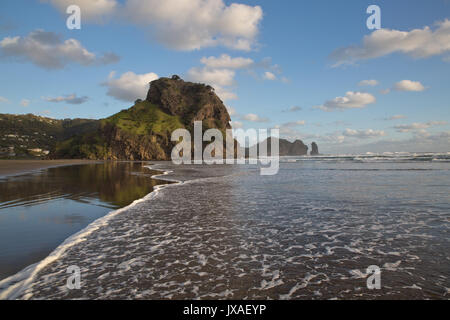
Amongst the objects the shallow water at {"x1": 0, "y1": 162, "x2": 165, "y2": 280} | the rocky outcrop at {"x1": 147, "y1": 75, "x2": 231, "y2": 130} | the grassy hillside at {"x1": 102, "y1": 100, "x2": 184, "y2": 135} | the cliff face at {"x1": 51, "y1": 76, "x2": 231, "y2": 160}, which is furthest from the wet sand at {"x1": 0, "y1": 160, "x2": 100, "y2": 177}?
the rocky outcrop at {"x1": 147, "y1": 75, "x2": 231, "y2": 130}

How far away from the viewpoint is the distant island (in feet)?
455

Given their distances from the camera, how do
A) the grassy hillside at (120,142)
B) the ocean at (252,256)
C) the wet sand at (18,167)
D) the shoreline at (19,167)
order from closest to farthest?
1. the ocean at (252,256)
2. the shoreline at (19,167)
3. the wet sand at (18,167)
4. the grassy hillside at (120,142)

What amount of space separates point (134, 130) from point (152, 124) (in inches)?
534

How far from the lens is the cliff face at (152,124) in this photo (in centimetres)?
13938

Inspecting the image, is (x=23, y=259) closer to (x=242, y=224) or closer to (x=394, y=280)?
(x=242, y=224)

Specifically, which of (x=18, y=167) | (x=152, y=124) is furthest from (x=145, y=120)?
(x=18, y=167)

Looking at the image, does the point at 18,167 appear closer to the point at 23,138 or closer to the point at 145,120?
the point at 145,120

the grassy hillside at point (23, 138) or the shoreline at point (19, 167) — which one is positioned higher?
the grassy hillside at point (23, 138)

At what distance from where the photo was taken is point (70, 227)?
9305mm

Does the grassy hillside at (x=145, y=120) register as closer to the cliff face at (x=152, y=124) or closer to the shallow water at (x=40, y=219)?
the cliff face at (x=152, y=124)

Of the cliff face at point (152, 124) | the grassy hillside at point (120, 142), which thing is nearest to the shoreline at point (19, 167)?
the grassy hillside at point (120, 142)

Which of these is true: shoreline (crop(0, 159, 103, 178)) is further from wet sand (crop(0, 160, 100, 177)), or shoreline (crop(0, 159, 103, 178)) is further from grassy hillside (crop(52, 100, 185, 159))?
grassy hillside (crop(52, 100, 185, 159))

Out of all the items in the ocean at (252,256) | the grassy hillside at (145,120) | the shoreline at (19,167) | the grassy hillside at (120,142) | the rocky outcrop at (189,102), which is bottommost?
the ocean at (252,256)

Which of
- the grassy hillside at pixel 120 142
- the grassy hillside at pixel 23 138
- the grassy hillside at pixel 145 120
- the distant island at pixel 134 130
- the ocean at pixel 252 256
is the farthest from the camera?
the grassy hillside at pixel 145 120
